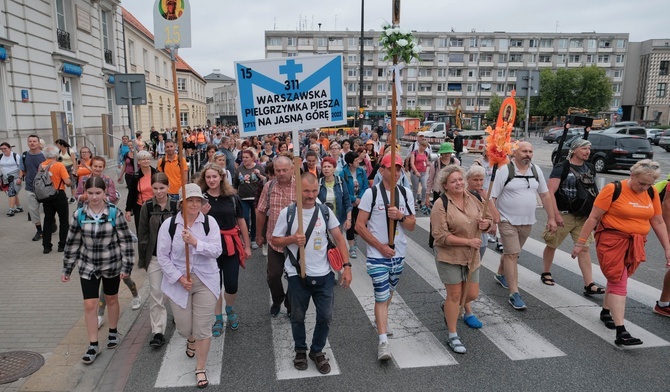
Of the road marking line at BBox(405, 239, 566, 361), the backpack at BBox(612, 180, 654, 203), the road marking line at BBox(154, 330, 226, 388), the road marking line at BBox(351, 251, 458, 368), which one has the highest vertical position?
the backpack at BBox(612, 180, 654, 203)

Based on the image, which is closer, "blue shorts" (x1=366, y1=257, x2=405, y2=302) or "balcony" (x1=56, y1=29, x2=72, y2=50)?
"blue shorts" (x1=366, y1=257, x2=405, y2=302)

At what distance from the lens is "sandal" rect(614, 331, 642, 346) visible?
4465mm

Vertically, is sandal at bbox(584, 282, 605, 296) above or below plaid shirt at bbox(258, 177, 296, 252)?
below

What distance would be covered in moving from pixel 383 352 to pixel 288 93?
2.54m

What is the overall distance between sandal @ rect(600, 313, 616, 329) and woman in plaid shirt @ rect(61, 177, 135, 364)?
4.99 m

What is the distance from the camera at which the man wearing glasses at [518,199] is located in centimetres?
557

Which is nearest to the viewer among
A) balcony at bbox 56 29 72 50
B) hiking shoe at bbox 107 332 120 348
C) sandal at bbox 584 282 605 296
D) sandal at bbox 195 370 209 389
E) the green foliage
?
sandal at bbox 195 370 209 389

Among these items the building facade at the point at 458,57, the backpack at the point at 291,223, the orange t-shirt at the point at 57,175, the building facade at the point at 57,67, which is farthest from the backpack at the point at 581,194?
the building facade at the point at 458,57

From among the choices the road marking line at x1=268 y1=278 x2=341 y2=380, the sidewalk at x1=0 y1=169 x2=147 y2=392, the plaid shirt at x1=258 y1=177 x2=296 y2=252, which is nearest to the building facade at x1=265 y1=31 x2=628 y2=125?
the sidewalk at x1=0 y1=169 x2=147 y2=392

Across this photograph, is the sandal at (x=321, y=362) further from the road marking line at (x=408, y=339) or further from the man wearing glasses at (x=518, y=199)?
the man wearing glasses at (x=518, y=199)

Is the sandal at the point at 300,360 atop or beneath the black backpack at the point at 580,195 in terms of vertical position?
beneath

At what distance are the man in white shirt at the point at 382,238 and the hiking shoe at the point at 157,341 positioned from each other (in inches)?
86.1

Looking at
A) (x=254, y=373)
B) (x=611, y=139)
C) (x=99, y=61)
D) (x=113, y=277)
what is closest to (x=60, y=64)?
(x=99, y=61)

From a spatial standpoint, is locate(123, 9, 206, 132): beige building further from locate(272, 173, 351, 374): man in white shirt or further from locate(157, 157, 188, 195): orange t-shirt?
locate(272, 173, 351, 374): man in white shirt
